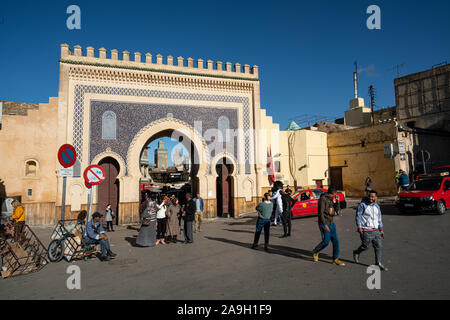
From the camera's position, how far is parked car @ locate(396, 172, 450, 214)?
1181cm

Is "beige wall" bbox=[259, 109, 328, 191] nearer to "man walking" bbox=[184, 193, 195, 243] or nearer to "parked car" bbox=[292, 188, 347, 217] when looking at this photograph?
"parked car" bbox=[292, 188, 347, 217]

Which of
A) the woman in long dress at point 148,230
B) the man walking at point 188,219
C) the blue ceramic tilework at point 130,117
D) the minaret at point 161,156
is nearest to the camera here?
the woman in long dress at point 148,230

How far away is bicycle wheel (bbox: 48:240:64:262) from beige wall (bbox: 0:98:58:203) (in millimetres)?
7335

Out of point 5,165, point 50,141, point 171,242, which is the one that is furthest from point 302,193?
point 5,165

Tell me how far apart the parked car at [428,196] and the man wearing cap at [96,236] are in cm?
1222

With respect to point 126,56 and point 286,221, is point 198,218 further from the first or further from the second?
point 126,56

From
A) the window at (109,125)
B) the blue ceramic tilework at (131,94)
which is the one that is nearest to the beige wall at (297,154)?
the blue ceramic tilework at (131,94)

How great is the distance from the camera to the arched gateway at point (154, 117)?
47.2 feet

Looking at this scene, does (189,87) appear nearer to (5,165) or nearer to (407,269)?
(5,165)

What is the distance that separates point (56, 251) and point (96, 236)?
1065 millimetres

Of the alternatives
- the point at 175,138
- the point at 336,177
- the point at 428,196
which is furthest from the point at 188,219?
the point at 336,177

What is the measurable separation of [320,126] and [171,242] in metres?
23.2

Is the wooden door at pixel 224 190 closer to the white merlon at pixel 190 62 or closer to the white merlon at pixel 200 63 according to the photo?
the white merlon at pixel 200 63

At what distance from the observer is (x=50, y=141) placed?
1384 cm
